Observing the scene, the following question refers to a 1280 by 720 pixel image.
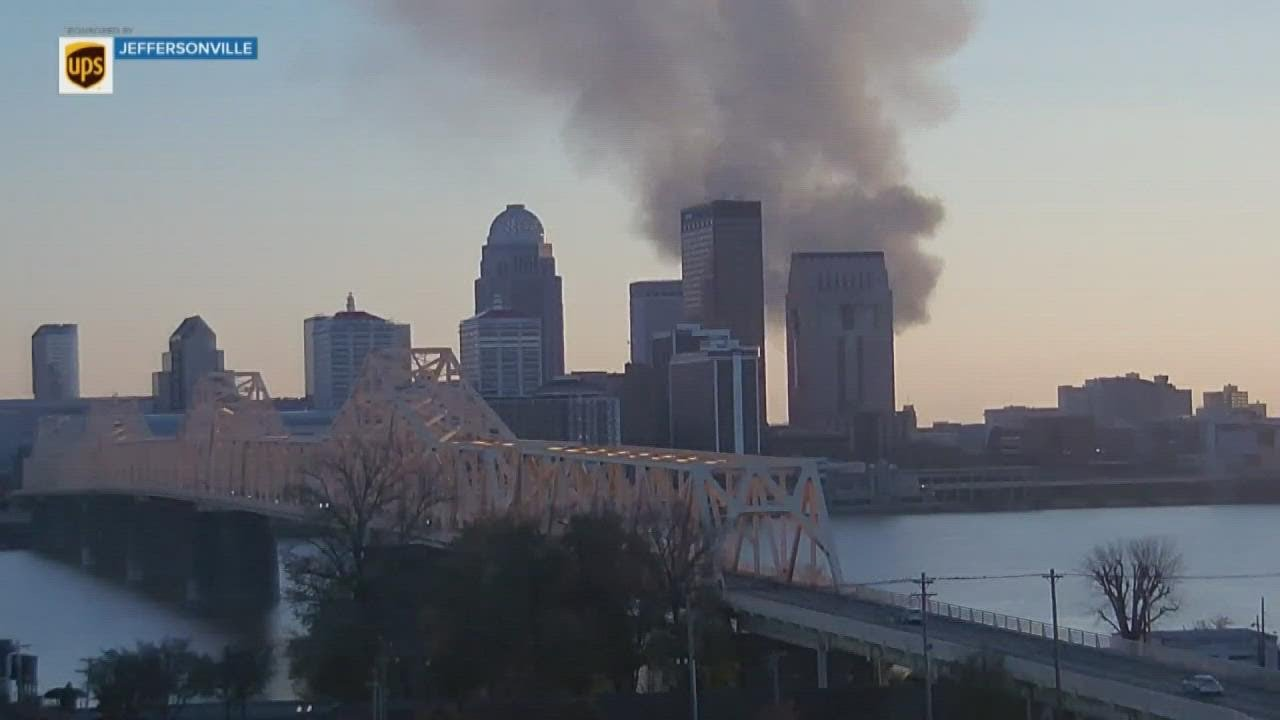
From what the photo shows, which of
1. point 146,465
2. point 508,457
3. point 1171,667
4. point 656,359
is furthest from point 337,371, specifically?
point 1171,667

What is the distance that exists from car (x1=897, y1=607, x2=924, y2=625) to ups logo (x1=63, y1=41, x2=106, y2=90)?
18.8 feet

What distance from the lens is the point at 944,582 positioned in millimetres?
24250

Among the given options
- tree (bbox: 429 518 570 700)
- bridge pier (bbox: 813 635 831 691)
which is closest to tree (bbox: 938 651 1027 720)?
bridge pier (bbox: 813 635 831 691)

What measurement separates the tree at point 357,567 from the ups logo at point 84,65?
368 centimetres

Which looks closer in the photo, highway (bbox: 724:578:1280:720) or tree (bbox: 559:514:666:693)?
highway (bbox: 724:578:1280:720)

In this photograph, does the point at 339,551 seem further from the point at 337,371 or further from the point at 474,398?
the point at 337,371

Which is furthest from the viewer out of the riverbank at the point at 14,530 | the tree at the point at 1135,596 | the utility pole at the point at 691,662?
the riverbank at the point at 14,530

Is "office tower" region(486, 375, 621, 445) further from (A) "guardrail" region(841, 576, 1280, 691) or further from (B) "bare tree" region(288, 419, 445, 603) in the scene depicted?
(A) "guardrail" region(841, 576, 1280, 691)

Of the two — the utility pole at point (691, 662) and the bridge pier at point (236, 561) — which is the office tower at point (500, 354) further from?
the utility pole at point (691, 662)

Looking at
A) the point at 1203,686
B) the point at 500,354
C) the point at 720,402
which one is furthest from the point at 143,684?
the point at 500,354

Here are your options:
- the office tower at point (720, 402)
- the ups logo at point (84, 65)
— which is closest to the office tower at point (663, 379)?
the office tower at point (720, 402)

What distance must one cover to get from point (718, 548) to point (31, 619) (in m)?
9.87

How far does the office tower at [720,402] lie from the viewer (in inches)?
2317

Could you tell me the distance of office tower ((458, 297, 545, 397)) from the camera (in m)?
69.7
